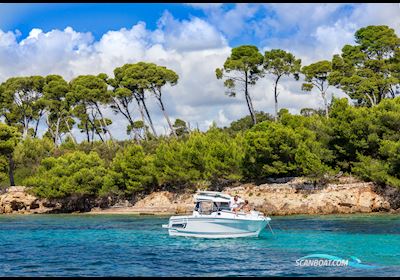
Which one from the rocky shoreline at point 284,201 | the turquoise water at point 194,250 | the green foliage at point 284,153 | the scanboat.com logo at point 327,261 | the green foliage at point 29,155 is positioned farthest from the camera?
the green foliage at point 29,155

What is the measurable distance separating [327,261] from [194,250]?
6.19 m

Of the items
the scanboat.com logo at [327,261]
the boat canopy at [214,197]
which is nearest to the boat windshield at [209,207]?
the boat canopy at [214,197]

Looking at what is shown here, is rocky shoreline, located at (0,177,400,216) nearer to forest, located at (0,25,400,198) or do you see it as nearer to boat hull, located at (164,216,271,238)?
forest, located at (0,25,400,198)

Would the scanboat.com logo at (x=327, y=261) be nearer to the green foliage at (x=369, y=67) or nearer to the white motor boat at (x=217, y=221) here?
the white motor boat at (x=217, y=221)

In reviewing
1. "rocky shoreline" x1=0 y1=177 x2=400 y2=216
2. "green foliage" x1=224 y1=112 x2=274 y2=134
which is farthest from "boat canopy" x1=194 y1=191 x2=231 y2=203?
"green foliage" x1=224 y1=112 x2=274 y2=134

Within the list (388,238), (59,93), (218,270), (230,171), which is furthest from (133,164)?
(218,270)

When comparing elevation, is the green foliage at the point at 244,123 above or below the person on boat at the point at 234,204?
above

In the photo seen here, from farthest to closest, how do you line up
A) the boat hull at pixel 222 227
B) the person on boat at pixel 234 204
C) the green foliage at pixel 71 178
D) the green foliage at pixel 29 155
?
the green foliage at pixel 29 155 → the green foliage at pixel 71 178 → the person on boat at pixel 234 204 → the boat hull at pixel 222 227

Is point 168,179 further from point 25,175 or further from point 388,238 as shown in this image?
point 388,238

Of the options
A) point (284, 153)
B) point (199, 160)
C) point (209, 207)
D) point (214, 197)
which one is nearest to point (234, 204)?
point (214, 197)

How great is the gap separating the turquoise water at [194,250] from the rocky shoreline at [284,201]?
4.09 metres

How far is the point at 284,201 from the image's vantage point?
41.5 meters

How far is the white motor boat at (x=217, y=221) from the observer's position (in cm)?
2630

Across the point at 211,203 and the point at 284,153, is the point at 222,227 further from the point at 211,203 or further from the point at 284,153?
the point at 284,153
